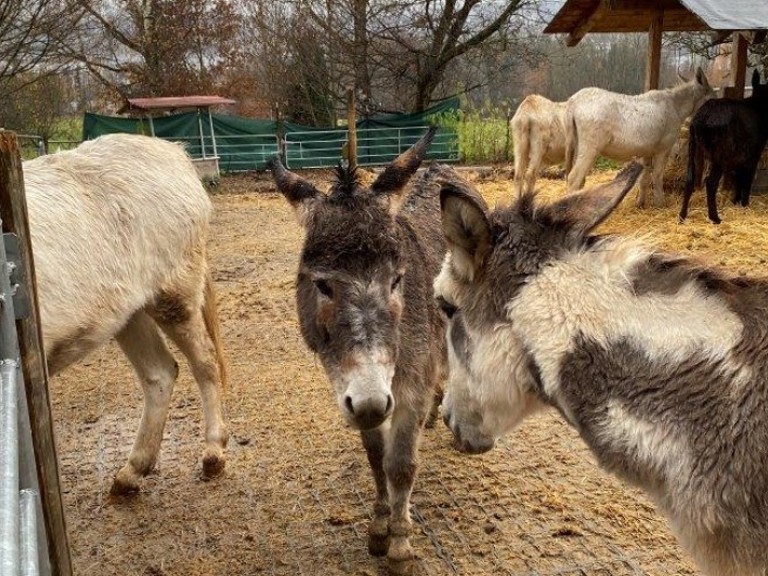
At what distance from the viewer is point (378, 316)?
2.46 m

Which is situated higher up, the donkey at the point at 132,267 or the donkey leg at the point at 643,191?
the donkey at the point at 132,267

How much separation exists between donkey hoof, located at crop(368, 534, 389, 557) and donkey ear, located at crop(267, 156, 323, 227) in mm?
1462

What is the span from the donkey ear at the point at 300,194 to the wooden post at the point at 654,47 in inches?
387

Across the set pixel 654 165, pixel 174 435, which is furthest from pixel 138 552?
pixel 654 165

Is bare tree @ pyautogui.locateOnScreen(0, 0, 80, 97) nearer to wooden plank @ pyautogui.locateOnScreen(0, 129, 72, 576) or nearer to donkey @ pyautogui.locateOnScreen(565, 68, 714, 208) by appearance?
donkey @ pyautogui.locateOnScreen(565, 68, 714, 208)

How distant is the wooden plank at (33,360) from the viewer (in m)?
1.63

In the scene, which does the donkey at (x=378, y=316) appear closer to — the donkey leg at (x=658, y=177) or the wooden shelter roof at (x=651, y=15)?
the wooden shelter roof at (x=651, y=15)

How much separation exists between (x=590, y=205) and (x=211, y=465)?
2.64 metres

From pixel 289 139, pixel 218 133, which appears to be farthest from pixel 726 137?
pixel 218 133

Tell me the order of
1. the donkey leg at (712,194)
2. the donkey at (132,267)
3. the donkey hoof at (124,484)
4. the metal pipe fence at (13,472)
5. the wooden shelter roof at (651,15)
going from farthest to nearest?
the donkey leg at (712,194) < the wooden shelter roof at (651,15) < the donkey hoof at (124,484) < the donkey at (132,267) < the metal pipe fence at (13,472)

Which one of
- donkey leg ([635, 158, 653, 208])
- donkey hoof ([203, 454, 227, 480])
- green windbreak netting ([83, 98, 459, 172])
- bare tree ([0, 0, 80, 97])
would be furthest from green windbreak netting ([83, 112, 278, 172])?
donkey hoof ([203, 454, 227, 480])

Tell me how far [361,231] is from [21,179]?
1193 millimetres

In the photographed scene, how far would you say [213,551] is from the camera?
305cm

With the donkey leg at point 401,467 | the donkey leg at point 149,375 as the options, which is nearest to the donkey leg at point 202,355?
the donkey leg at point 149,375
